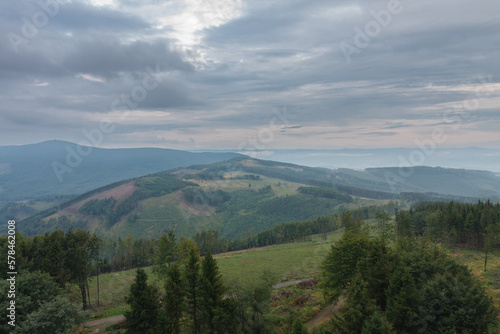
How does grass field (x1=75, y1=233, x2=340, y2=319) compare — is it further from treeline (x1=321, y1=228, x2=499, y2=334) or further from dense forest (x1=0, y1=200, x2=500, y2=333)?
treeline (x1=321, y1=228, x2=499, y2=334)

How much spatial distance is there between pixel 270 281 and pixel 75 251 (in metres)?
35.2

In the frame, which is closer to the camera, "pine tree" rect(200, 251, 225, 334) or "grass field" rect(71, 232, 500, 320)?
"pine tree" rect(200, 251, 225, 334)

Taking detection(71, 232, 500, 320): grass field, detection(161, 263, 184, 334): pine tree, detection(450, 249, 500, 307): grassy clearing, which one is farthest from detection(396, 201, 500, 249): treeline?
detection(161, 263, 184, 334): pine tree

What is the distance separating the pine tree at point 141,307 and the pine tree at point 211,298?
20.8 feet

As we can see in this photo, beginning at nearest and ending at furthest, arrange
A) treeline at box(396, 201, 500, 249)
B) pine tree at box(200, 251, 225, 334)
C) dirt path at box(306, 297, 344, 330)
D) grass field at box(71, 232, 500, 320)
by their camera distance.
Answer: pine tree at box(200, 251, 225, 334), dirt path at box(306, 297, 344, 330), grass field at box(71, 232, 500, 320), treeline at box(396, 201, 500, 249)

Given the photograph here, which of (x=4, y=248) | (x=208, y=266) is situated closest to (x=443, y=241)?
(x=208, y=266)

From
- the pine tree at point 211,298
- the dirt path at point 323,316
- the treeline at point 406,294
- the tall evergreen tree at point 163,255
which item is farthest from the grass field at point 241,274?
the treeline at point 406,294

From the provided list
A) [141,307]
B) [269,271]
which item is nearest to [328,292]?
[269,271]

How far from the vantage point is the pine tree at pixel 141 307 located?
2939 centimetres

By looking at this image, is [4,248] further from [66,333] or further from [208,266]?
[208,266]

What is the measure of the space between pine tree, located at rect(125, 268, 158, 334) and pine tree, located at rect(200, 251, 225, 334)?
6325 mm

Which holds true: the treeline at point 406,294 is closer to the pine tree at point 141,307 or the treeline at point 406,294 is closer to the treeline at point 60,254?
the pine tree at point 141,307

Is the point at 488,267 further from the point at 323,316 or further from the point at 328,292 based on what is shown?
the point at 328,292

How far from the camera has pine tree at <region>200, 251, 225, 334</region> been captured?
28.6 metres
